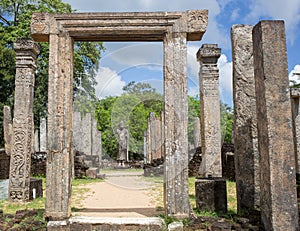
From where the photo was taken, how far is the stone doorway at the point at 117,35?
5.05m

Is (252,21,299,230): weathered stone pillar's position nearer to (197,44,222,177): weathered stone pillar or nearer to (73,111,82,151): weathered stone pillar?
(197,44,222,177): weathered stone pillar

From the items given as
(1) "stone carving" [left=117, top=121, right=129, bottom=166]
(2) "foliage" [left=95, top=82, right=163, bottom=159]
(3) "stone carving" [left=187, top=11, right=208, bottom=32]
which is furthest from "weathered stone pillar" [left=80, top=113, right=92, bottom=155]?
(3) "stone carving" [left=187, top=11, right=208, bottom=32]

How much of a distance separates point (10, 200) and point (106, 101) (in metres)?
35.8

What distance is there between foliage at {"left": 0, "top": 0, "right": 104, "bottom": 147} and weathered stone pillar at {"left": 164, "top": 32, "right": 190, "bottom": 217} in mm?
16080

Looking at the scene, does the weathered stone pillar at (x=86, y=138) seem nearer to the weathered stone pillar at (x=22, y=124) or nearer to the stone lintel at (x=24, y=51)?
the weathered stone pillar at (x=22, y=124)

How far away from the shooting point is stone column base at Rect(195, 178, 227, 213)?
5.85 m

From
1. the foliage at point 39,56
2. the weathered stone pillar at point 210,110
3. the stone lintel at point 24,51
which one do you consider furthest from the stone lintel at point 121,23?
the foliage at point 39,56

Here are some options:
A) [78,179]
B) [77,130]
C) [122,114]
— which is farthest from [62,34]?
[122,114]

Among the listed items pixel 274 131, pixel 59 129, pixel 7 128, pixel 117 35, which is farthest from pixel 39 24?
pixel 7 128

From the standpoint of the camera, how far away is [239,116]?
563cm

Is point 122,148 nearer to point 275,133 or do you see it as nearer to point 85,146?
point 85,146

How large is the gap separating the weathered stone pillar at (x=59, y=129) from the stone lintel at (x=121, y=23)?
21cm

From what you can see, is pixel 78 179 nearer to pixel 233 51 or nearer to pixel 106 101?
pixel 233 51

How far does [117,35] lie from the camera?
5.51m
